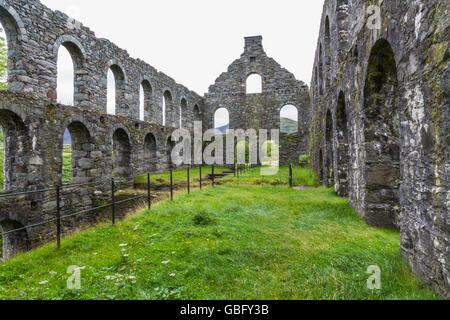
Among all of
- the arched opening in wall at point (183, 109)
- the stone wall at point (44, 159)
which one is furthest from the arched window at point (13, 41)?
the arched opening in wall at point (183, 109)

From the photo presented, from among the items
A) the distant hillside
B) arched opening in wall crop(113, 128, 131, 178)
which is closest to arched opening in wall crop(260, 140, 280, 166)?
arched opening in wall crop(113, 128, 131, 178)

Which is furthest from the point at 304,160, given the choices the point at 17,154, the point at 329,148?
the point at 17,154

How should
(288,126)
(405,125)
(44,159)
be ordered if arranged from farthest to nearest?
1. (288,126)
2. (44,159)
3. (405,125)

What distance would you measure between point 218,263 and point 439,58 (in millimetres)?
3184

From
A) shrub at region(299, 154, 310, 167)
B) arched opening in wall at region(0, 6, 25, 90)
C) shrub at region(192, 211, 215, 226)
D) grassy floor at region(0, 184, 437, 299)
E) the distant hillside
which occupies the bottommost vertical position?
grassy floor at region(0, 184, 437, 299)

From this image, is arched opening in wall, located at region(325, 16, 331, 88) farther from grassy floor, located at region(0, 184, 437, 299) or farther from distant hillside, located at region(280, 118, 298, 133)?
distant hillside, located at region(280, 118, 298, 133)

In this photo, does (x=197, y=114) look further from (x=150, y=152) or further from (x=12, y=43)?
(x=12, y=43)

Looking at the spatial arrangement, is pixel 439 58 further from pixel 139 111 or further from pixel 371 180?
pixel 139 111

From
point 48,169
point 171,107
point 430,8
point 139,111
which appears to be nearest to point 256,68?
point 171,107

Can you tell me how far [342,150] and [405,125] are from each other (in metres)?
4.18

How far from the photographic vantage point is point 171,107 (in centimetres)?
1809

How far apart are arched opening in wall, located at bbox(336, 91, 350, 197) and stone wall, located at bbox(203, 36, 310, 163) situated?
13806 mm

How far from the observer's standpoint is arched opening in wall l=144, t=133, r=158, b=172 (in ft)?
46.2

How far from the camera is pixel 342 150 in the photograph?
7.01m
